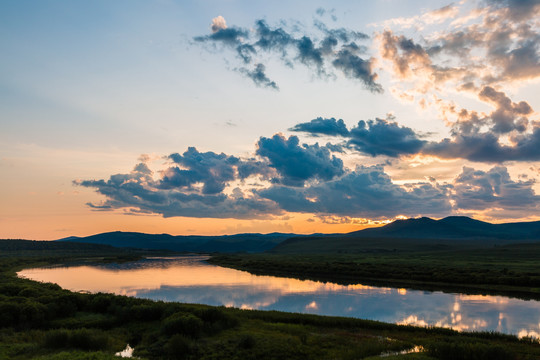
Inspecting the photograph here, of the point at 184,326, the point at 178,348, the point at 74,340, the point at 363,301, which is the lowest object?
the point at 363,301

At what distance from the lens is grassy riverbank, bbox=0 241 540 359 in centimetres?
2066

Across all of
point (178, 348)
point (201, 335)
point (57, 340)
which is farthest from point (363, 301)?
point (57, 340)

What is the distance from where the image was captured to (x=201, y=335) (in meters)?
24.2

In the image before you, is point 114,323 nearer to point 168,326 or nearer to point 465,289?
point 168,326

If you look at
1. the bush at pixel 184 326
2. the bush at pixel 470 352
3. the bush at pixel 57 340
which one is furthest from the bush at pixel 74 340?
the bush at pixel 470 352

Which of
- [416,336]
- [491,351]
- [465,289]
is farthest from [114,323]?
[465,289]

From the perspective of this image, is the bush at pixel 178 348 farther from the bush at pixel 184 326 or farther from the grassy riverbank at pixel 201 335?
the bush at pixel 184 326

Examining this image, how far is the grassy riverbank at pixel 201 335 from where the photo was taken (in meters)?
20.7

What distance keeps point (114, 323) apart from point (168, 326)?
6.53 metres

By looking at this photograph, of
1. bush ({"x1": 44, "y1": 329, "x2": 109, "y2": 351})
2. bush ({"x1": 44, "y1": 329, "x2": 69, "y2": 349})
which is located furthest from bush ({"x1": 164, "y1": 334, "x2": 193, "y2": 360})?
bush ({"x1": 44, "y1": 329, "x2": 69, "y2": 349})

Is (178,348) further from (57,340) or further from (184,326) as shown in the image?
(57,340)

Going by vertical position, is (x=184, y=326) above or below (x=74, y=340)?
above

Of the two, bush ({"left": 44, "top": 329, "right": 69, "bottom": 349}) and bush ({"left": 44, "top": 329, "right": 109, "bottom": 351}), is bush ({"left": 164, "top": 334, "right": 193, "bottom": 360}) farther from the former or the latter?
bush ({"left": 44, "top": 329, "right": 69, "bottom": 349})

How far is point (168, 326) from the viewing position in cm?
2450
